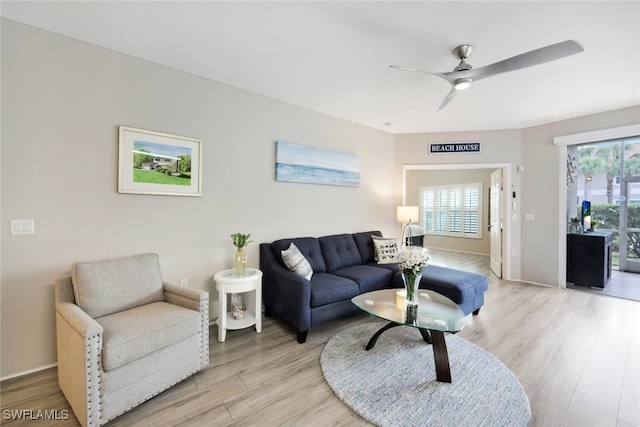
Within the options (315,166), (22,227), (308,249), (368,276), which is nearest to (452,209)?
(315,166)

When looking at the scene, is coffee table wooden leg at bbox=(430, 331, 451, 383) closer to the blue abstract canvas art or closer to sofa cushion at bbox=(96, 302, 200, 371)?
sofa cushion at bbox=(96, 302, 200, 371)

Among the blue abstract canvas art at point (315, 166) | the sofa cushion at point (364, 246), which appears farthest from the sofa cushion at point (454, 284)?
the blue abstract canvas art at point (315, 166)

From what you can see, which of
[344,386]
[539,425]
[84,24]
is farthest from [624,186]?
[84,24]

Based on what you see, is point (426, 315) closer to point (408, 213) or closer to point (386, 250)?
point (386, 250)

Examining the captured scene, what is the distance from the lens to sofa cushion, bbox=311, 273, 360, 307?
262 centimetres

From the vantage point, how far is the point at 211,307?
9.68ft

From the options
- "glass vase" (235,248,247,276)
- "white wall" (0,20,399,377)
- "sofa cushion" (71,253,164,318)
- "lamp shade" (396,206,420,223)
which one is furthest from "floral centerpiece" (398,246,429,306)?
"lamp shade" (396,206,420,223)

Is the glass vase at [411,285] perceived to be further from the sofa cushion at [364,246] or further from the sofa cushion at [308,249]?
the sofa cushion at [364,246]

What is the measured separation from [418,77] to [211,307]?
130 inches

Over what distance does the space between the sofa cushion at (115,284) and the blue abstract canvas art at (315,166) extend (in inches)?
70.1

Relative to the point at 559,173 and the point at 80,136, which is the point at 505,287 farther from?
the point at 80,136

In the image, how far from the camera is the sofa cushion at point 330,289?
2.62m

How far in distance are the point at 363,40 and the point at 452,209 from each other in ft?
23.9

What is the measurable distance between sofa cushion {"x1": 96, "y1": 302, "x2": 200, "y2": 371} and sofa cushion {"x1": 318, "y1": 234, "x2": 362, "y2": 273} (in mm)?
1813
